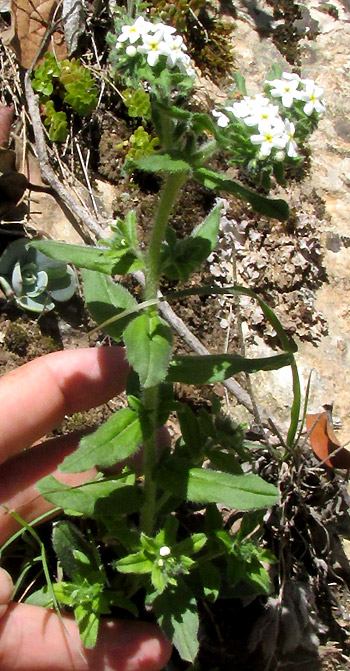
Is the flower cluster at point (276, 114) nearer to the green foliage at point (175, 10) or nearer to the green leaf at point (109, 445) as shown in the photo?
the green leaf at point (109, 445)

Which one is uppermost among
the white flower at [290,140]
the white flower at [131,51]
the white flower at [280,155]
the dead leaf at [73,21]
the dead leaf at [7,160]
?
the white flower at [131,51]

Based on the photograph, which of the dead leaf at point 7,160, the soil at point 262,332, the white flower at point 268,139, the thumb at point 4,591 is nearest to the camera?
the white flower at point 268,139

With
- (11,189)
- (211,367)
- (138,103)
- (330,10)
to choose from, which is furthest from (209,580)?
(330,10)

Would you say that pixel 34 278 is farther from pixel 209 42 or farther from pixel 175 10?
pixel 209 42

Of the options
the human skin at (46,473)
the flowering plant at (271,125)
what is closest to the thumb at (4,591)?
the human skin at (46,473)

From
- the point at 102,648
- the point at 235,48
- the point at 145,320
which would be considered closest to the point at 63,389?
the point at 145,320
